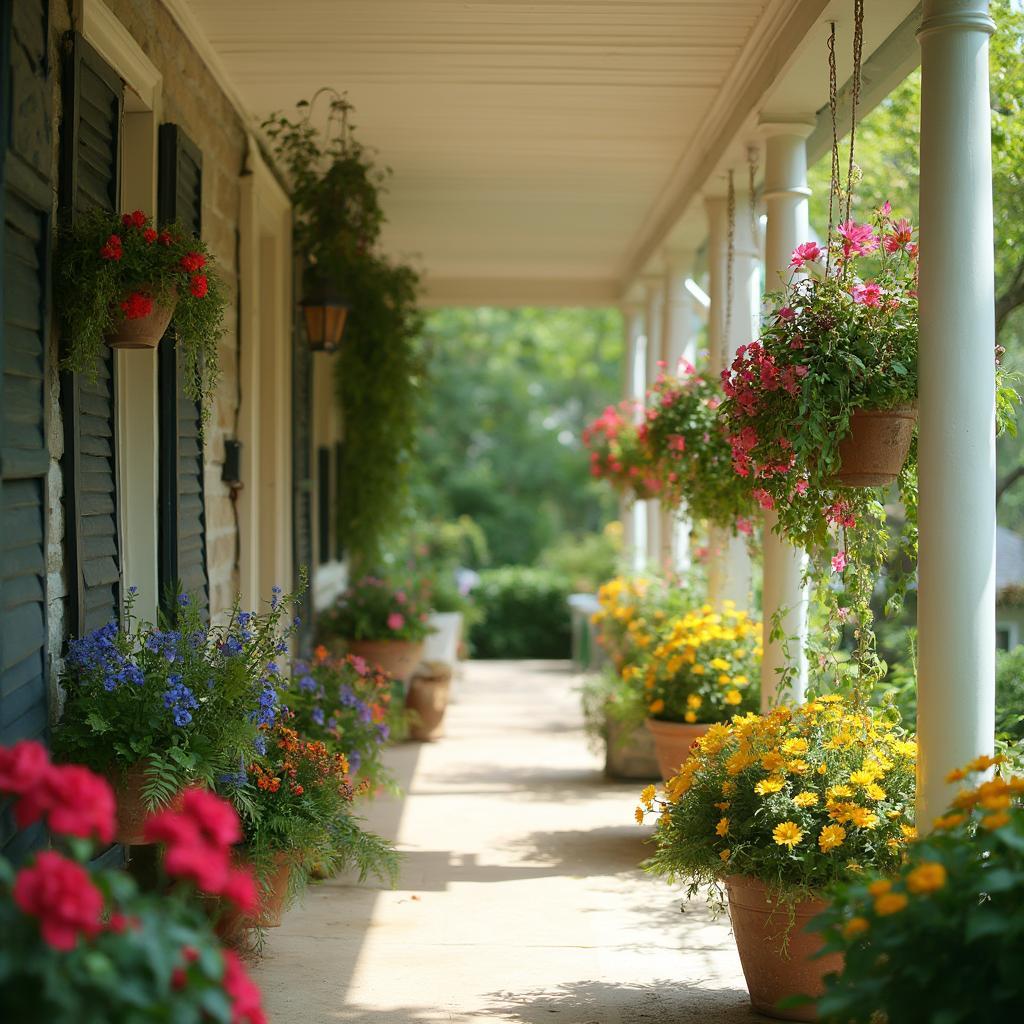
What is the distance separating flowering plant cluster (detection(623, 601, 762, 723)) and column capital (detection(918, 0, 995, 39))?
263 centimetres

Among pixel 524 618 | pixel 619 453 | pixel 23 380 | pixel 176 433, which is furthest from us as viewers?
pixel 524 618

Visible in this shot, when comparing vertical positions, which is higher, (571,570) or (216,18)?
(216,18)

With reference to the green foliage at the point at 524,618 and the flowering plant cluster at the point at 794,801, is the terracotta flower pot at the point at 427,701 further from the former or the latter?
the green foliage at the point at 524,618

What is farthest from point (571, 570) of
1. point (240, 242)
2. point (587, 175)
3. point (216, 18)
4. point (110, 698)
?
point (110, 698)

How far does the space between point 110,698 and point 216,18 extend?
95.1 inches

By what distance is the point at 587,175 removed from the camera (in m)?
6.43

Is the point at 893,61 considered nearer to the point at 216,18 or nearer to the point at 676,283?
the point at 216,18

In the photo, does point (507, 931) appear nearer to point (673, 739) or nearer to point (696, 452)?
point (673, 739)

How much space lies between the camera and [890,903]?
1.92 meters

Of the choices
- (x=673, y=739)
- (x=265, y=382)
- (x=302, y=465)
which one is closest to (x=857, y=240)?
(x=673, y=739)

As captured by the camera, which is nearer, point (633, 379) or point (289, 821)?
point (289, 821)

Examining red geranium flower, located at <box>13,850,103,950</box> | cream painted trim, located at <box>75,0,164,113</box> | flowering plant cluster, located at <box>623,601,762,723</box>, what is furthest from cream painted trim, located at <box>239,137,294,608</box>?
red geranium flower, located at <box>13,850,103,950</box>

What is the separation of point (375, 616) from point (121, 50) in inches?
174

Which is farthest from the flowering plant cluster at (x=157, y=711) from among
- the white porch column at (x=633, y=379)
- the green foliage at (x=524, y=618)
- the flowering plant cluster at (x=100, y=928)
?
the green foliage at (x=524, y=618)
